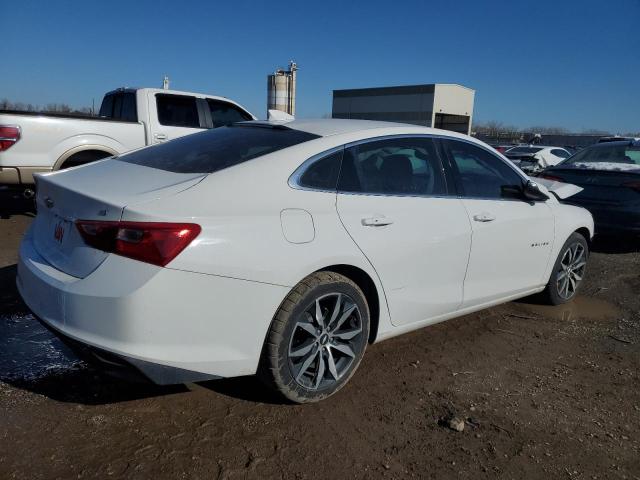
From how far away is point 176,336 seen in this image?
230 cm

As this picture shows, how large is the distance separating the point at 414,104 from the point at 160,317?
146ft

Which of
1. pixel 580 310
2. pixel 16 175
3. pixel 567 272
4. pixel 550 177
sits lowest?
pixel 580 310

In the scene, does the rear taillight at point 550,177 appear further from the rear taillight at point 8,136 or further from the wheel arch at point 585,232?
the rear taillight at point 8,136

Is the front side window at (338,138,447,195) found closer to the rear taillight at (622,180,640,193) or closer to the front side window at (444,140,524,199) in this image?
the front side window at (444,140,524,199)

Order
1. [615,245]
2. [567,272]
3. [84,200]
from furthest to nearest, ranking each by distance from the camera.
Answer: [615,245]
[567,272]
[84,200]

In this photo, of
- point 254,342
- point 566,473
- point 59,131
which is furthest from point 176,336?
point 59,131

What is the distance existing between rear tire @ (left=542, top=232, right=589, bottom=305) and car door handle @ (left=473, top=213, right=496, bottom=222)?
125 centimetres

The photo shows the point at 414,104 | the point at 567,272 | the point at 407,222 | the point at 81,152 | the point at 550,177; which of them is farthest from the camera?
the point at 414,104

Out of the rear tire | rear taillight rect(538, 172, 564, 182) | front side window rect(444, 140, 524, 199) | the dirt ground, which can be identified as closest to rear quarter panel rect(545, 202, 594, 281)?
the rear tire

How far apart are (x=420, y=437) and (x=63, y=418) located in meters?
1.86

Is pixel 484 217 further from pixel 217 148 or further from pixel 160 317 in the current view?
pixel 160 317

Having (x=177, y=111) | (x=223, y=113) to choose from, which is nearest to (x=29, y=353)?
(x=177, y=111)

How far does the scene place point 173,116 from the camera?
8.30 m

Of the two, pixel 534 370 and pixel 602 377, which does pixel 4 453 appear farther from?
pixel 602 377
